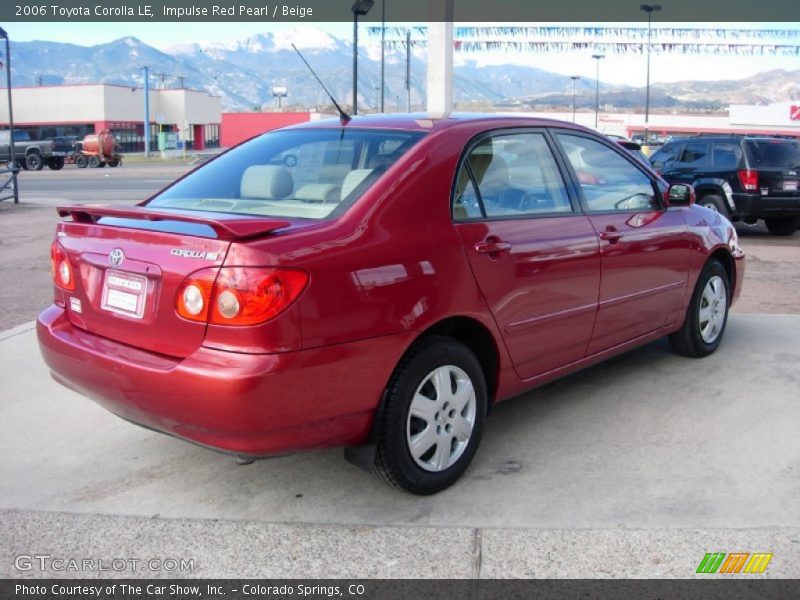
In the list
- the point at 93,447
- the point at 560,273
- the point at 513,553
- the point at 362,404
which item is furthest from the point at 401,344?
the point at 93,447

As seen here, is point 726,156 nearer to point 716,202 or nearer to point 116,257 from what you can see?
point 716,202

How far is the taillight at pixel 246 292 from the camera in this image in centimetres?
307

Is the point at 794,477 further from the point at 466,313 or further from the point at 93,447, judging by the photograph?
the point at 93,447

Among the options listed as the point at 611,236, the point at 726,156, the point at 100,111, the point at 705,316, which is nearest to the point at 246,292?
the point at 611,236

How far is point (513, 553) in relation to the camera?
10.6ft

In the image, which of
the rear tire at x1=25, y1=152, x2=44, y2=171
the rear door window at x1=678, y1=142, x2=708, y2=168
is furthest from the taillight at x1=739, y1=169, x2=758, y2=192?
the rear tire at x1=25, y1=152, x2=44, y2=171

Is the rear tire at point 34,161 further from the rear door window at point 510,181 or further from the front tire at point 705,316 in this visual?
the rear door window at point 510,181

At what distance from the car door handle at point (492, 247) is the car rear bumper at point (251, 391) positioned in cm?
65

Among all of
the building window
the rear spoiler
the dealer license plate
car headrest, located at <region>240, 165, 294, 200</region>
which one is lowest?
the dealer license plate

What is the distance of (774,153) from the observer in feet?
44.5

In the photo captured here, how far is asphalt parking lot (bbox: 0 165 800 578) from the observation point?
10.6 ft

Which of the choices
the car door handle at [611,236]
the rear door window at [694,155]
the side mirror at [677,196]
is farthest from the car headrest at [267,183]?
the rear door window at [694,155]

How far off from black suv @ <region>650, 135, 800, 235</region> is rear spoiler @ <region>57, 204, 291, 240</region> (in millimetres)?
11101

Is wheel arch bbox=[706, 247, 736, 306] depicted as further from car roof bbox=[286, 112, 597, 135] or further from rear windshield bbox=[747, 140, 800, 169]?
rear windshield bbox=[747, 140, 800, 169]
